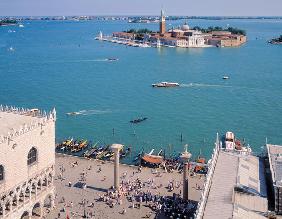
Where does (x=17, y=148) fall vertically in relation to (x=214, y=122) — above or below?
above

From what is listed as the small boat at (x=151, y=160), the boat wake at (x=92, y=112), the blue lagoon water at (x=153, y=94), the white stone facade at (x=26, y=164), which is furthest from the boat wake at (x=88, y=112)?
the white stone facade at (x=26, y=164)

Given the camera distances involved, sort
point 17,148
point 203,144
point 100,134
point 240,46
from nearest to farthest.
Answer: point 17,148
point 203,144
point 100,134
point 240,46

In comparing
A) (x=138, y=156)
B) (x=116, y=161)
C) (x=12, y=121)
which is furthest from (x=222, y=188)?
(x=138, y=156)

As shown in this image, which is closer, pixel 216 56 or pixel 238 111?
pixel 238 111

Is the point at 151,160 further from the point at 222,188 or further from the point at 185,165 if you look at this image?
the point at 222,188

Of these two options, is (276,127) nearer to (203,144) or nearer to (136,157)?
(203,144)

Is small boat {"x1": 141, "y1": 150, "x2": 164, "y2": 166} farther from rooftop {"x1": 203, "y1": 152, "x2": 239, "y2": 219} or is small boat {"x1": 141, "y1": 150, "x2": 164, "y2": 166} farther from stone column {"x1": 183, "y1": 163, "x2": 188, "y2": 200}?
rooftop {"x1": 203, "y1": 152, "x2": 239, "y2": 219}

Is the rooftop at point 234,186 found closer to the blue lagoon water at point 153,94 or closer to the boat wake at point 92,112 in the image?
the blue lagoon water at point 153,94

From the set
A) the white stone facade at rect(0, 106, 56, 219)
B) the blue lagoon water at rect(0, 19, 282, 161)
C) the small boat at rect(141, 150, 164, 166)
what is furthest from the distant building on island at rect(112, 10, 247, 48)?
the white stone facade at rect(0, 106, 56, 219)

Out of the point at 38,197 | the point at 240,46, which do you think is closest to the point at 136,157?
the point at 38,197
